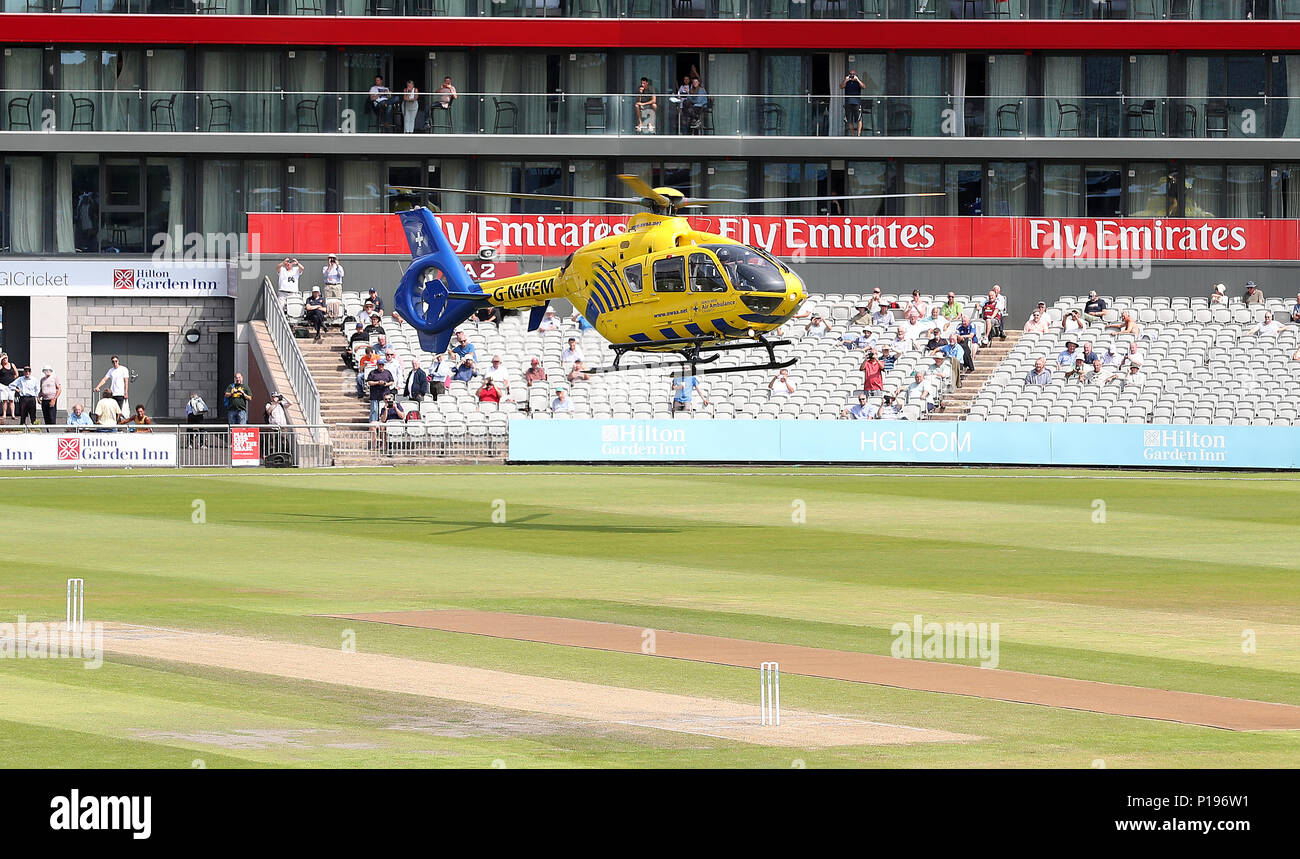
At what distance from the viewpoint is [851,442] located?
4881cm

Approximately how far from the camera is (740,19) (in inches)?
2464

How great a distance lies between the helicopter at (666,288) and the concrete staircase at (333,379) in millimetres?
14651

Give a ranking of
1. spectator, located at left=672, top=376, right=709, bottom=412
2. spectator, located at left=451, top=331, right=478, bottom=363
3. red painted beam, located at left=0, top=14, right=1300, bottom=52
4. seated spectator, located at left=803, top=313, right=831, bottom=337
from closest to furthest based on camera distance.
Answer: spectator, located at left=672, top=376, right=709, bottom=412 → spectator, located at left=451, top=331, right=478, bottom=363 → seated spectator, located at left=803, top=313, right=831, bottom=337 → red painted beam, located at left=0, top=14, right=1300, bottom=52

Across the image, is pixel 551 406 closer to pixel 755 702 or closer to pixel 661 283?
pixel 661 283

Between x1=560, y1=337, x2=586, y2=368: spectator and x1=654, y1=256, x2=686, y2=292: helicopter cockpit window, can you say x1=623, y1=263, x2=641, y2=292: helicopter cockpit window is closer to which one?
x1=654, y1=256, x2=686, y2=292: helicopter cockpit window

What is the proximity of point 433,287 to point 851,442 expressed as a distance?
52.0ft

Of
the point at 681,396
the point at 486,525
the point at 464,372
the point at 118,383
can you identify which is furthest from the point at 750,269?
the point at 118,383

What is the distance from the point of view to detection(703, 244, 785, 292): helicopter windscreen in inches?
1196

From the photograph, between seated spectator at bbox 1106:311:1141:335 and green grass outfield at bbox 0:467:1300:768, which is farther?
seated spectator at bbox 1106:311:1141:335

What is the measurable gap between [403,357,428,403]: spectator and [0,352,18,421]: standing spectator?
40.1ft

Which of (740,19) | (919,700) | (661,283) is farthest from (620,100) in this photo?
(919,700)

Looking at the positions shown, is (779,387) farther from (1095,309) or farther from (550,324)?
(1095,309)

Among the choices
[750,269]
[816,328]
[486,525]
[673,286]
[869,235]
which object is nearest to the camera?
[750,269]

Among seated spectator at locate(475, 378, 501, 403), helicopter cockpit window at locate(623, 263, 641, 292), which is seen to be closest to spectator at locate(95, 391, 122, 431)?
seated spectator at locate(475, 378, 501, 403)
